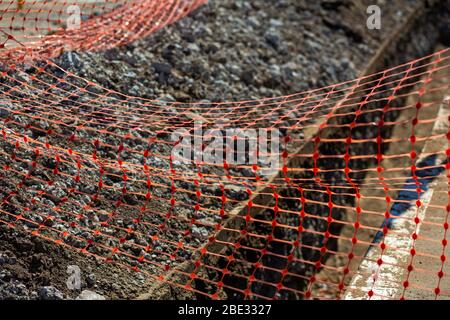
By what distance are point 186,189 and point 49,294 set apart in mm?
1335

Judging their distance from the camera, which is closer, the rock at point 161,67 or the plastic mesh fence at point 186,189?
the plastic mesh fence at point 186,189

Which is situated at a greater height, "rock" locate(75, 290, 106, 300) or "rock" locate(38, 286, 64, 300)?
"rock" locate(38, 286, 64, 300)

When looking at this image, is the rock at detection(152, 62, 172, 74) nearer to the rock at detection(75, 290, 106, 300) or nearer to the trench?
the trench

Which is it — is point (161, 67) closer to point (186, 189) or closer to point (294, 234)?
point (186, 189)

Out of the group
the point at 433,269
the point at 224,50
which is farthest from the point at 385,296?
the point at 224,50

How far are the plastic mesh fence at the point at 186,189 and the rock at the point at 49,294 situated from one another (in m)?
0.36

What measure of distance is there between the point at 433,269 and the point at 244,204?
1256 millimetres

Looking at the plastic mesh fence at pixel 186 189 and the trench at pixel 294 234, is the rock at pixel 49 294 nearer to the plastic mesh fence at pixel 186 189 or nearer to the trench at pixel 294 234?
the plastic mesh fence at pixel 186 189

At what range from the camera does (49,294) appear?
154 inches

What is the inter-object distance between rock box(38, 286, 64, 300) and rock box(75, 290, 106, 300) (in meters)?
0.10

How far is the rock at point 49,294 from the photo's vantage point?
391cm

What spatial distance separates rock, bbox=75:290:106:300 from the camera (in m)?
3.97

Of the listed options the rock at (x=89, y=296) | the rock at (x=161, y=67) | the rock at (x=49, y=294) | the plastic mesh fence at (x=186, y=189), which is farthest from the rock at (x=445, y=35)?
the rock at (x=49, y=294)

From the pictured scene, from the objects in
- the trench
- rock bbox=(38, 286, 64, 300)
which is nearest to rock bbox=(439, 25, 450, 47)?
the trench
